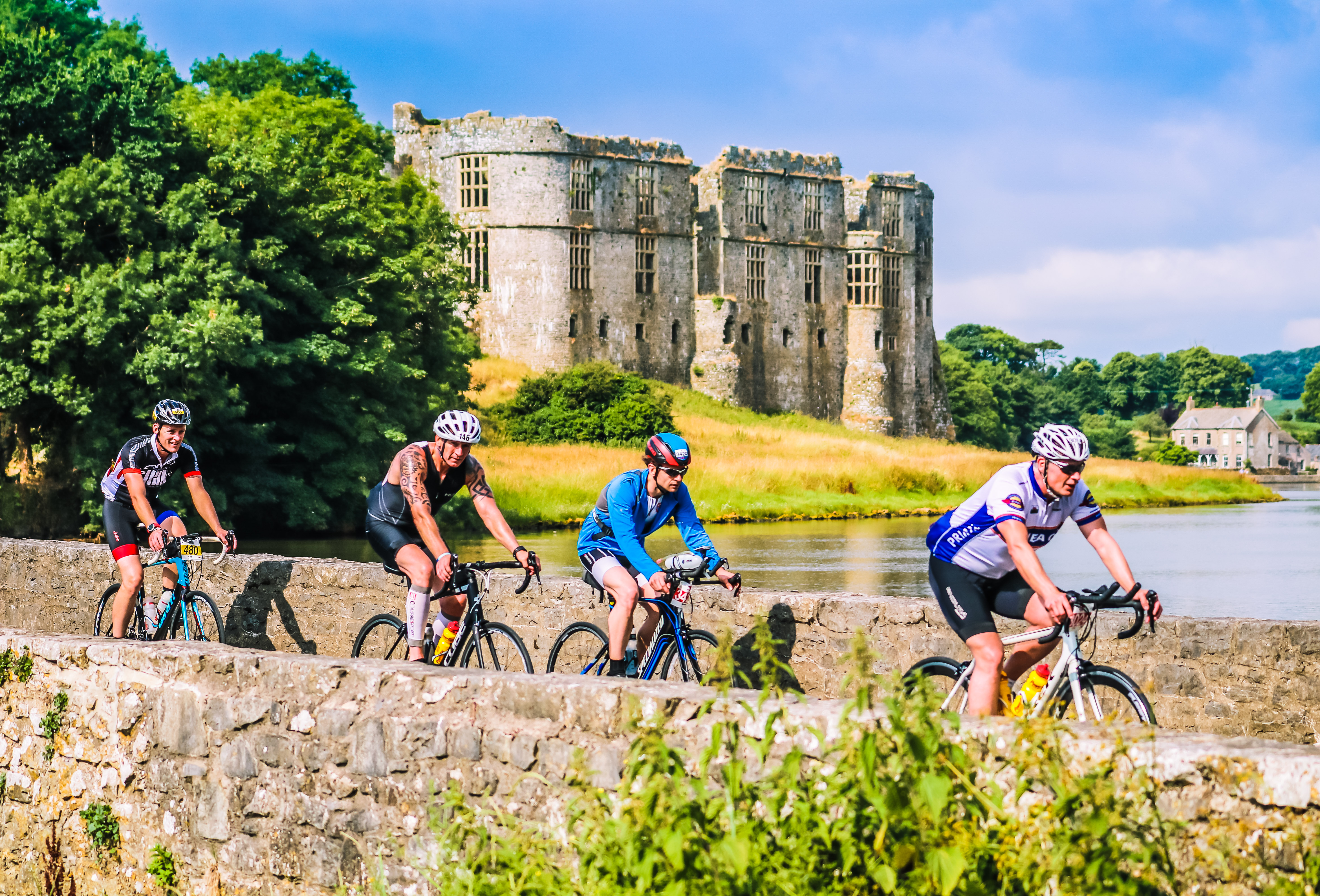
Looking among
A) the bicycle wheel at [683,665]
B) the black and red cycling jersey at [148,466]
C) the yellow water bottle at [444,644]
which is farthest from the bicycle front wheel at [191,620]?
the bicycle wheel at [683,665]

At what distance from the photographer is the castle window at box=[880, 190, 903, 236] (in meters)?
85.9

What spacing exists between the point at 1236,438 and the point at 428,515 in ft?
441

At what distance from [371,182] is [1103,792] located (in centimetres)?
3672

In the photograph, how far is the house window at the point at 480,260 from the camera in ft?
244

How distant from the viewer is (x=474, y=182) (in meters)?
74.2

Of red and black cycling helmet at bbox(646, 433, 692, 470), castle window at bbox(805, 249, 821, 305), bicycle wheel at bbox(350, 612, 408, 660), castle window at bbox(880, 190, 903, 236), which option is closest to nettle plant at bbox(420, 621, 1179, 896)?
red and black cycling helmet at bbox(646, 433, 692, 470)

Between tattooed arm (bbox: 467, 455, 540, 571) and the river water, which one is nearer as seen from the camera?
tattooed arm (bbox: 467, 455, 540, 571)

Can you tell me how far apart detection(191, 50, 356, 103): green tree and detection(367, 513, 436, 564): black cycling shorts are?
157ft

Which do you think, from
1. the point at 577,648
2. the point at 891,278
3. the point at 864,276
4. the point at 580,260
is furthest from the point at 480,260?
Result: the point at 577,648

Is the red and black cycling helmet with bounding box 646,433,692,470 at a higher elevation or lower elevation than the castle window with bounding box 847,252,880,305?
lower

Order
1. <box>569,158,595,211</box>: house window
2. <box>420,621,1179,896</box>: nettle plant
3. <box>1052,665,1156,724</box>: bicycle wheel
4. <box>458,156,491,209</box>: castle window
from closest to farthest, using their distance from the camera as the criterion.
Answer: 1. <box>420,621,1179,896</box>: nettle plant
2. <box>1052,665,1156,724</box>: bicycle wheel
3. <box>458,156,491,209</box>: castle window
4. <box>569,158,595,211</box>: house window

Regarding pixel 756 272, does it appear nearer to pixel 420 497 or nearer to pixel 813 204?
pixel 813 204

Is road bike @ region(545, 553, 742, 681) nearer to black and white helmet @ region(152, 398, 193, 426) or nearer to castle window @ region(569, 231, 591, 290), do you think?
black and white helmet @ region(152, 398, 193, 426)

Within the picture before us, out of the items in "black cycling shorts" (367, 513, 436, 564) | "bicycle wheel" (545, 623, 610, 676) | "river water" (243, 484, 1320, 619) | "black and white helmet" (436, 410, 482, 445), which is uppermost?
"black and white helmet" (436, 410, 482, 445)
